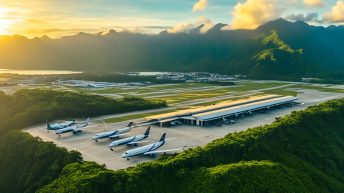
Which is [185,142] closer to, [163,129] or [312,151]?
[163,129]

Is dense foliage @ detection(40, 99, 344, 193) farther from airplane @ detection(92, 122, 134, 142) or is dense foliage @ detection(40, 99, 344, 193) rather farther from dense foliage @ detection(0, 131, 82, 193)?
airplane @ detection(92, 122, 134, 142)

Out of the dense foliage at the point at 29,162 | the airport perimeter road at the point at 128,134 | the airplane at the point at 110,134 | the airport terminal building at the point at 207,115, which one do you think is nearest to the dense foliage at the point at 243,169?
the dense foliage at the point at 29,162

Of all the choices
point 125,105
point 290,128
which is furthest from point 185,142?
point 125,105

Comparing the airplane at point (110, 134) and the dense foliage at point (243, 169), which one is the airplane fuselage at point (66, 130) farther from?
the dense foliage at point (243, 169)

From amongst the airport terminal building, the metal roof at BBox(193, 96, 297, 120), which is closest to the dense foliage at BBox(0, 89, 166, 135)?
the airport terminal building

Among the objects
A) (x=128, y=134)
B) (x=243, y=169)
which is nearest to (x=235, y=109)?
(x=128, y=134)

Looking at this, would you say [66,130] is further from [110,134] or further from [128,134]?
[128,134]
